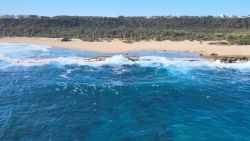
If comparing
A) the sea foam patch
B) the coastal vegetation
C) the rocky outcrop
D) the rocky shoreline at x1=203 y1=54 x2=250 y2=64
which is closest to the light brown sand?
the rocky shoreline at x1=203 y1=54 x2=250 y2=64

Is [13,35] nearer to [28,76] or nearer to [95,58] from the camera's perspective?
[95,58]

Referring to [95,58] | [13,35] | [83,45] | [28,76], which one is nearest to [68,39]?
[83,45]

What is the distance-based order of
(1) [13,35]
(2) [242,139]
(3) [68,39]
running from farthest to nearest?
1. (1) [13,35]
2. (3) [68,39]
3. (2) [242,139]

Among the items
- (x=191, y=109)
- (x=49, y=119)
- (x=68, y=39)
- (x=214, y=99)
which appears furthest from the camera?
(x=68, y=39)

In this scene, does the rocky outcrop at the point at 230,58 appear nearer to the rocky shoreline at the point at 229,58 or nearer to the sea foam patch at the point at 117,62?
the rocky shoreline at the point at 229,58

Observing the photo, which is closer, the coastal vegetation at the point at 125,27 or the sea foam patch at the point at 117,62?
the sea foam patch at the point at 117,62

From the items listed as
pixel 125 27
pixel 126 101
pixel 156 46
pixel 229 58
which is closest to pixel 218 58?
pixel 229 58

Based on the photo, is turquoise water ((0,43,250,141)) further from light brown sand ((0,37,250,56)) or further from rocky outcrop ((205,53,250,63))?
light brown sand ((0,37,250,56))

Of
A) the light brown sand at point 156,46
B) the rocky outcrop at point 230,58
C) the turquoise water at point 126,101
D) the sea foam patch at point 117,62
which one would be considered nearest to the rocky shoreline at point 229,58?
the rocky outcrop at point 230,58
